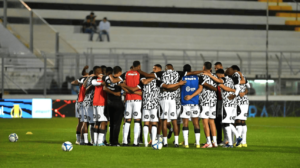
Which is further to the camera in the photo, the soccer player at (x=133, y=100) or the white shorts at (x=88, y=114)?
the white shorts at (x=88, y=114)

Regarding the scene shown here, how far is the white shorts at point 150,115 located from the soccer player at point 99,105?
3.19ft

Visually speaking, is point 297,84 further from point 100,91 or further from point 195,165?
point 195,165

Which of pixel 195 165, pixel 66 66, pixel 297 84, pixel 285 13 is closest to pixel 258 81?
pixel 297 84

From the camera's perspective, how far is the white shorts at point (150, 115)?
12355 mm

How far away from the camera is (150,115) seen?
40.8 feet

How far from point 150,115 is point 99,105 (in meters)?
1.25

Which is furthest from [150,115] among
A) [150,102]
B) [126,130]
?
[126,130]

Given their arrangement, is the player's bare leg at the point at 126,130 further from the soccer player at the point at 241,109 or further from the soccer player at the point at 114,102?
the soccer player at the point at 241,109

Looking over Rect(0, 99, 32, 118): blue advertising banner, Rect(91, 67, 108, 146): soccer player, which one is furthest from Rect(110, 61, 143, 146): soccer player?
Rect(0, 99, 32, 118): blue advertising banner

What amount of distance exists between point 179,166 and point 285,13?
1212 inches

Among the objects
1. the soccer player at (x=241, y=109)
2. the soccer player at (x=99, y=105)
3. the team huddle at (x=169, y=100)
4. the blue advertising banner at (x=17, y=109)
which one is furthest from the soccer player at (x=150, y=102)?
the blue advertising banner at (x=17, y=109)

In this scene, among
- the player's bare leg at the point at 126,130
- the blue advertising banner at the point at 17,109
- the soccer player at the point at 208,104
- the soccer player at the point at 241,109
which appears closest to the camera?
the soccer player at the point at 208,104

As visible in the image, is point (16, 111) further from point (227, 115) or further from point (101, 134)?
point (227, 115)

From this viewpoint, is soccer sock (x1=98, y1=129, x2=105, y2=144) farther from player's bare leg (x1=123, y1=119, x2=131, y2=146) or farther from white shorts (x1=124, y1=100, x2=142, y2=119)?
white shorts (x1=124, y1=100, x2=142, y2=119)
